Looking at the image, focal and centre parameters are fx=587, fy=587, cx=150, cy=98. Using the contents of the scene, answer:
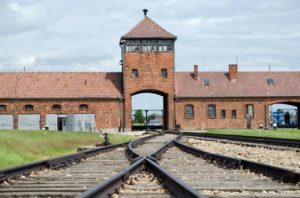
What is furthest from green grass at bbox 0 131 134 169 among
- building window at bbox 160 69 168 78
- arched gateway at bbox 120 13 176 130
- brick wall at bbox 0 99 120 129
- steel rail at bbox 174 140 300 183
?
building window at bbox 160 69 168 78

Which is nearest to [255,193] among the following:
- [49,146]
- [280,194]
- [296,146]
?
[280,194]

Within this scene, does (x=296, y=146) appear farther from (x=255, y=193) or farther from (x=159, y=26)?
(x=159, y=26)

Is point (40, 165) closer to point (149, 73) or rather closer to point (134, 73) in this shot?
point (149, 73)

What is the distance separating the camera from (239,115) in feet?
201

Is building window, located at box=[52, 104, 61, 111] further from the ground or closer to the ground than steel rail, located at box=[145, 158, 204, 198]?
further from the ground

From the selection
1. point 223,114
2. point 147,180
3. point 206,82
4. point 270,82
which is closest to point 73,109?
point 206,82

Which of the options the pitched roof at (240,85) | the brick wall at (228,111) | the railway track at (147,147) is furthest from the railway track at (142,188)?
the pitched roof at (240,85)

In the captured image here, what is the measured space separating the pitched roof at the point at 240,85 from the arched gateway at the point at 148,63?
241 centimetres

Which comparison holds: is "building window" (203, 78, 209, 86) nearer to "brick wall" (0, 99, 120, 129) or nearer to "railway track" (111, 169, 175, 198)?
"brick wall" (0, 99, 120, 129)

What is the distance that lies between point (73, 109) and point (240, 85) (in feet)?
59.8

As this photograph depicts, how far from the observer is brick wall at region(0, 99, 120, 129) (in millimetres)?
57438

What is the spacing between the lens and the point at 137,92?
196 ft

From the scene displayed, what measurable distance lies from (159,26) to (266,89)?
526 inches

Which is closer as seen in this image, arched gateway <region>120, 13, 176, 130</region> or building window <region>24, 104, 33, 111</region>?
building window <region>24, 104, 33, 111</region>
